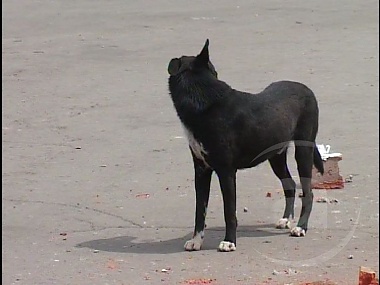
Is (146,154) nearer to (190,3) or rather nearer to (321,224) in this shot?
(321,224)

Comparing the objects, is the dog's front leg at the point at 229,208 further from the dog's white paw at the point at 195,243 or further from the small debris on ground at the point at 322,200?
the small debris on ground at the point at 322,200

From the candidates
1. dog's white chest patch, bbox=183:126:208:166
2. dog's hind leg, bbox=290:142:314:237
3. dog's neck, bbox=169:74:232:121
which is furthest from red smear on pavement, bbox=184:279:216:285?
dog's hind leg, bbox=290:142:314:237

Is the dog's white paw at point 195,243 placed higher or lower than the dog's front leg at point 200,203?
lower

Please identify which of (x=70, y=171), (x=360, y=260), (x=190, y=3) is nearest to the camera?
(x=360, y=260)

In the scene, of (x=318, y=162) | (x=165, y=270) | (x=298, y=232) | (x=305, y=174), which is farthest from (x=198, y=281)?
(x=318, y=162)

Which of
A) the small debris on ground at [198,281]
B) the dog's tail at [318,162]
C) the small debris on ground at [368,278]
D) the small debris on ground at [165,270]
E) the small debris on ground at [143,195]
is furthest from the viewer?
the small debris on ground at [143,195]

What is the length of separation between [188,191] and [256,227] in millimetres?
1130

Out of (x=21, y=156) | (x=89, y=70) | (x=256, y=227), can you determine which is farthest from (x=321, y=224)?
(x=89, y=70)

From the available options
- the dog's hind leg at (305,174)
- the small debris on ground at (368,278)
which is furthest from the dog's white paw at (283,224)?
Result: the small debris on ground at (368,278)

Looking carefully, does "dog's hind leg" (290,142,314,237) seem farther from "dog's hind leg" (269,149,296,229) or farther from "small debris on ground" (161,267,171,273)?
"small debris on ground" (161,267,171,273)

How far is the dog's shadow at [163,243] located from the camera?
7.62 metres

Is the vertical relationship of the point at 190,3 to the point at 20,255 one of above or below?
above

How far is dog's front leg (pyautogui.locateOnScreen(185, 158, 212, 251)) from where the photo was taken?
25.0 ft

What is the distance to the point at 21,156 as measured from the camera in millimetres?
10438
